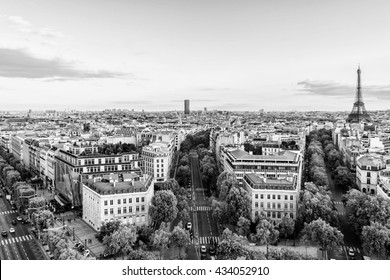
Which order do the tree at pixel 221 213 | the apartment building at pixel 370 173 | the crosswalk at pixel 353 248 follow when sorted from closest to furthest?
1. the crosswalk at pixel 353 248
2. the tree at pixel 221 213
3. the apartment building at pixel 370 173

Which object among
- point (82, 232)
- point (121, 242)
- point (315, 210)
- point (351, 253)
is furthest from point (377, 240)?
point (82, 232)

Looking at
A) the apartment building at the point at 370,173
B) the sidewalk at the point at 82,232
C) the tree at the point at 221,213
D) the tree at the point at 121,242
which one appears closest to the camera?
the tree at the point at 121,242

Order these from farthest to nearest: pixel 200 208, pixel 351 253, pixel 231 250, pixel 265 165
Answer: pixel 265 165 → pixel 200 208 → pixel 351 253 → pixel 231 250

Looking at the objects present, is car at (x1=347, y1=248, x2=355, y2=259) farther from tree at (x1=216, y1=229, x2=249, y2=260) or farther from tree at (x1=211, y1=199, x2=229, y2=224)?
tree at (x1=211, y1=199, x2=229, y2=224)

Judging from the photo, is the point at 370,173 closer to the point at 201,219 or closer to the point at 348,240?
the point at 348,240

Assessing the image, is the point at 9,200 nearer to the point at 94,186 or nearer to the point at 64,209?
the point at 64,209

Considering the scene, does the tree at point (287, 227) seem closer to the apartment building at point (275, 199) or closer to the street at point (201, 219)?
the apartment building at point (275, 199)

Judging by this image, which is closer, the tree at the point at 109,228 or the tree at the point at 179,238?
the tree at the point at 179,238

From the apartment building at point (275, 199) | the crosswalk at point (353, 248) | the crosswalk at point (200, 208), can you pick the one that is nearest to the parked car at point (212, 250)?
the apartment building at point (275, 199)
